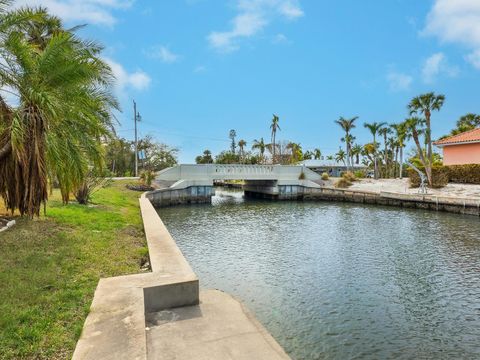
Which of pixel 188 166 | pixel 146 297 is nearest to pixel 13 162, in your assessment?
pixel 146 297

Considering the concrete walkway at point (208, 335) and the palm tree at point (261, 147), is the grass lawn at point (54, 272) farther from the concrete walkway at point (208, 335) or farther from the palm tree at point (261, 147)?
the palm tree at point (261, 147)

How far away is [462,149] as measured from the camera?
32.2 metres

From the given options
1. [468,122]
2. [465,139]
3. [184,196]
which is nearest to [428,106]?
[465,139]

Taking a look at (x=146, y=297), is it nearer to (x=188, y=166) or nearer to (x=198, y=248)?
(x=198, y=248)

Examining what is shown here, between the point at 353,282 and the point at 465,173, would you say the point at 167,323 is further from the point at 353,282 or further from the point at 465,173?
the point at 465,173

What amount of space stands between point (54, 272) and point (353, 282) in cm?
716

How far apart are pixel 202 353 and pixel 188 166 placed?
29.9 metres

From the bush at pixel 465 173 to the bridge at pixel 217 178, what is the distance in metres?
12.6

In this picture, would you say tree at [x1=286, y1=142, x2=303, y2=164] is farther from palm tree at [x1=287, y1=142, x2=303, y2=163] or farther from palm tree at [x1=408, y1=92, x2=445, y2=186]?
palm tree at [x1=408, y1=92, x2=445, y2=186]

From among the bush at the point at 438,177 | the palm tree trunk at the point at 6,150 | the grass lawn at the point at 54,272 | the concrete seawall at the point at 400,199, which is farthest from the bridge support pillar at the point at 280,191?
the palm tree trunk at the point at 6,150

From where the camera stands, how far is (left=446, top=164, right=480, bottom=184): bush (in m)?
28.5

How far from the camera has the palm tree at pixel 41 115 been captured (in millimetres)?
7652

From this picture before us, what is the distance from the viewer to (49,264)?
6527mm

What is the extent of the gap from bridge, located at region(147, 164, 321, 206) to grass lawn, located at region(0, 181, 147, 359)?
17.5m
